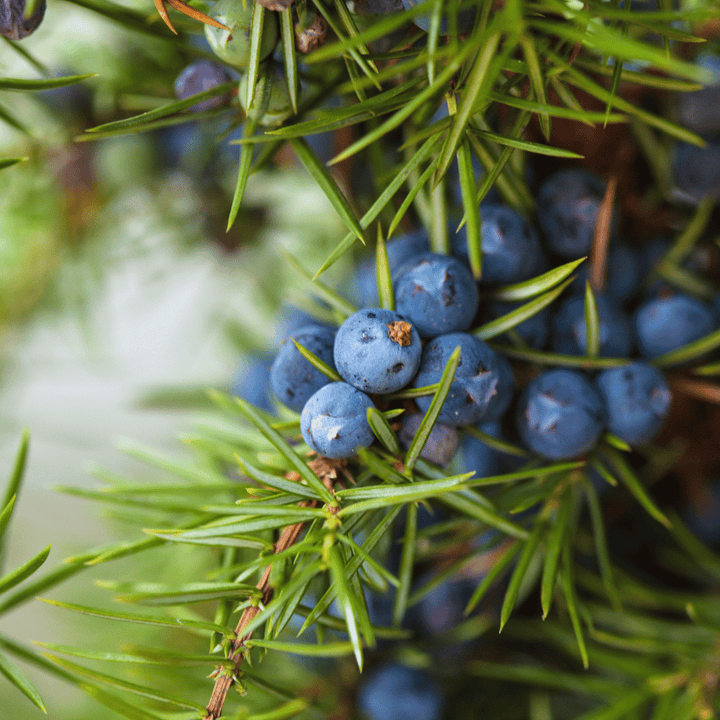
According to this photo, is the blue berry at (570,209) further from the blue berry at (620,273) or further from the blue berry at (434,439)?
the blue berry at (434,439)

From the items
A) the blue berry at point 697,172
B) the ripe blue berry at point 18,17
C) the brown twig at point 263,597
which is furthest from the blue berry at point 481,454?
the ripe blue berry at point 18,17

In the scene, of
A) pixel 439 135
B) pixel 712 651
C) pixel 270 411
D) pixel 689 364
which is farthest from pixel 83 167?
pixel 712 651

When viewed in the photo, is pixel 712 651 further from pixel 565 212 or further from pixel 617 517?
pixel 565 212

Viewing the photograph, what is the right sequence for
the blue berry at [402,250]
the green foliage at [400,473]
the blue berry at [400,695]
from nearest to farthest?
the green foliage at [400,473] < the blue berry at [402,250] < the blue berry at [400,695]

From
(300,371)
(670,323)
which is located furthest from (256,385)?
(670,323)

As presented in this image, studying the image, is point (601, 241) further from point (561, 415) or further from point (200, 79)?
point (200, 79)

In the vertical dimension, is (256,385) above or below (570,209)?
below

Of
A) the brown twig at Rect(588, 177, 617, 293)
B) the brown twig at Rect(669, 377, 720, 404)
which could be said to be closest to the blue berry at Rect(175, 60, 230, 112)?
the brown twig at Rect(588, 177, 617, 293)
